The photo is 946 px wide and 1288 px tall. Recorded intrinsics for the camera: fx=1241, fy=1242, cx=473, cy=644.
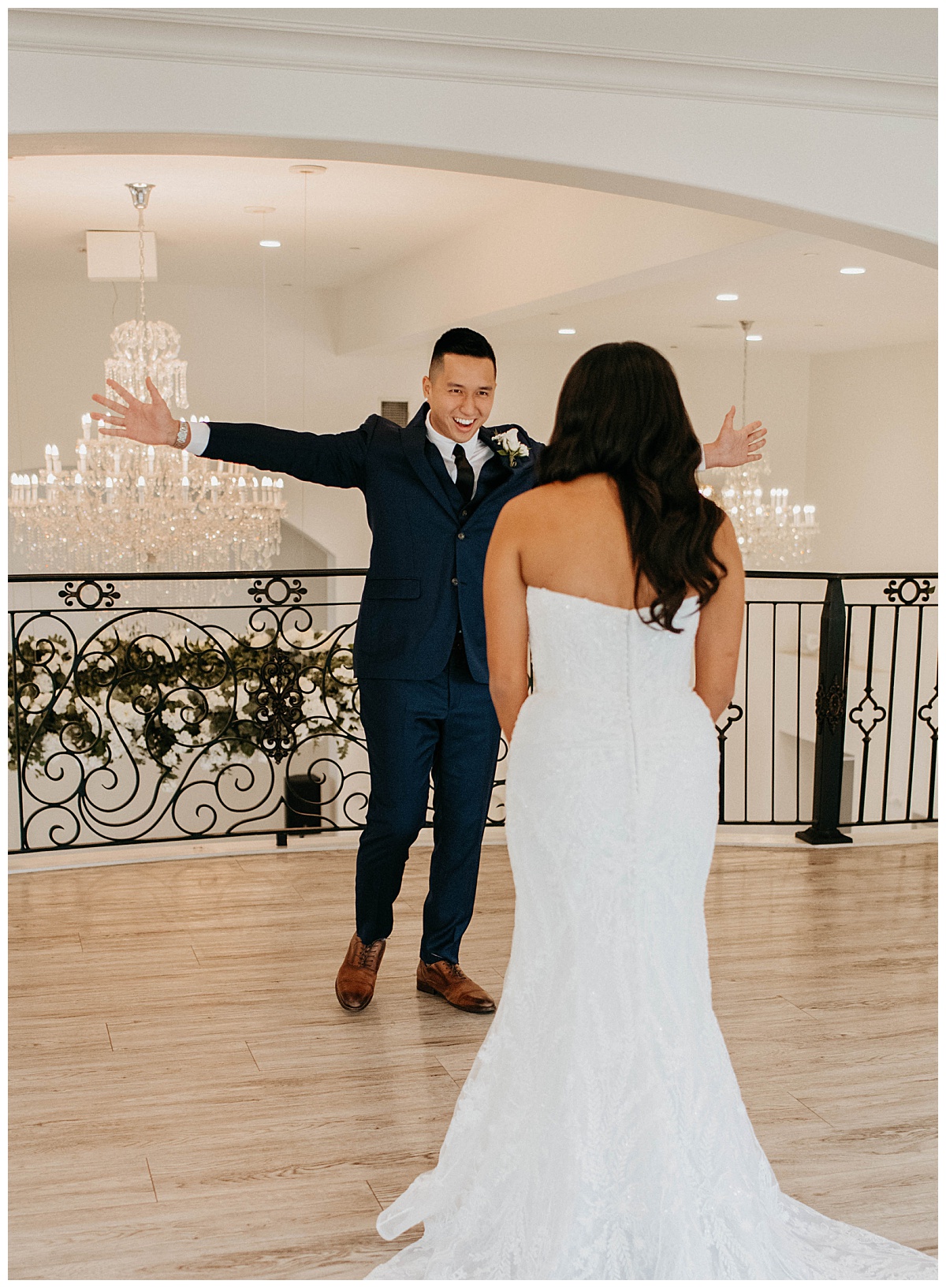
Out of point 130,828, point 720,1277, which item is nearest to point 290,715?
point 720,1277

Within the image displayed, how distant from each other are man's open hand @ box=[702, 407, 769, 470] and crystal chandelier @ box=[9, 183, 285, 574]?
18.6ft

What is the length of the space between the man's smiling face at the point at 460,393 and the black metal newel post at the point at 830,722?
2638 mm

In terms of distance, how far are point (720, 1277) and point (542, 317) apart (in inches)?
339

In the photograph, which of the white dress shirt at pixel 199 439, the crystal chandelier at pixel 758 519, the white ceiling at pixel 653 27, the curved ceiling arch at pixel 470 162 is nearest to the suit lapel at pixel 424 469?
the white dress shirt at pixel 199 439

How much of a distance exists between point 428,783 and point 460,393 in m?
1.11

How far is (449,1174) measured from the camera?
243 centimetres

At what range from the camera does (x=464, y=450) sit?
11.4ft

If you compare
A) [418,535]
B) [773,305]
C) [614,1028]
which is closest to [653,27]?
[418,535]

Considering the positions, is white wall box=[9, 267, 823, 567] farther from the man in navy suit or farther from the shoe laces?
the shoe laces

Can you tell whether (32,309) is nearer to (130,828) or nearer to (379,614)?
(130,828)

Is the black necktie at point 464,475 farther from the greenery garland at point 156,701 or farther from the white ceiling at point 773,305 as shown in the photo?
the white ceiling at point 773,305

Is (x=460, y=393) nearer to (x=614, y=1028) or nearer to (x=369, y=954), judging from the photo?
(x=369, y=954)

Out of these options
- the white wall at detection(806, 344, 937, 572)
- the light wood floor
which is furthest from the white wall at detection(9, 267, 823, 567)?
the light wood floor

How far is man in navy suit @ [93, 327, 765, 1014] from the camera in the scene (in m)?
3.38
